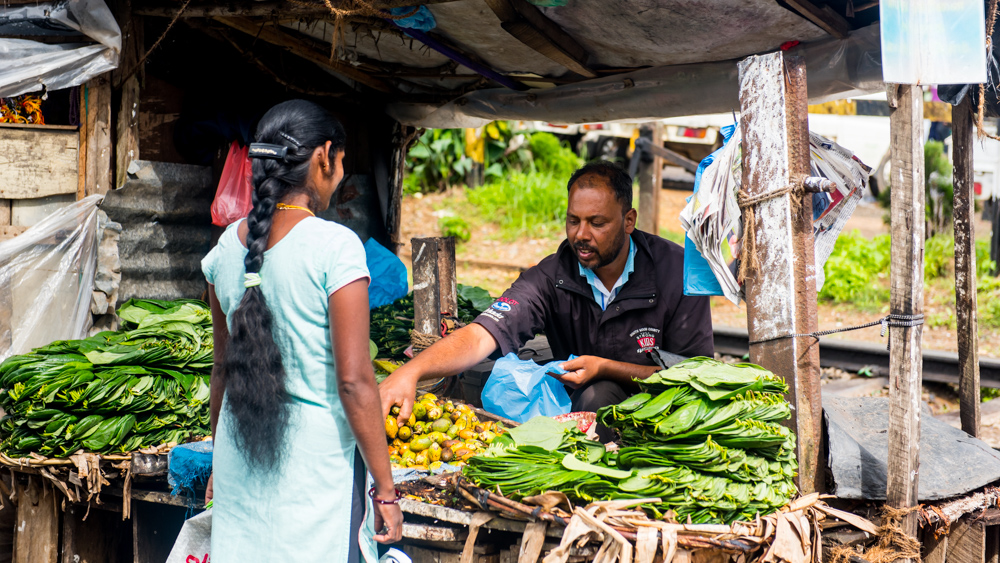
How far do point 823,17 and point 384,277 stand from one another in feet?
10.6

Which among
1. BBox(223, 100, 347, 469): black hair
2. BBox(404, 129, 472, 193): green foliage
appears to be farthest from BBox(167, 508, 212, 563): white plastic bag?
BBox(404, 129, 472, 193): green foliage

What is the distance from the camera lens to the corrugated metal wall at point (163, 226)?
429 centimetres

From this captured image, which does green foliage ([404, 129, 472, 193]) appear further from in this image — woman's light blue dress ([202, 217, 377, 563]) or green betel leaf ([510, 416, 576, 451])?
woman's light blue dress ([202, 217, 377, 563])

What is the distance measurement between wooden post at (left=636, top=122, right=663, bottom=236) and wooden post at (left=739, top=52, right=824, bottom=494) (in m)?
7.90

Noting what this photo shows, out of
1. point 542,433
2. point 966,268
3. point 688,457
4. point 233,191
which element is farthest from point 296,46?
point 966,268

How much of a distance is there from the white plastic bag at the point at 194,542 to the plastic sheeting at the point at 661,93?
9.07ft

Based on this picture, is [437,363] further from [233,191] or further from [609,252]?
[233,191]

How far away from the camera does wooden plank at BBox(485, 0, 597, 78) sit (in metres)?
3.54

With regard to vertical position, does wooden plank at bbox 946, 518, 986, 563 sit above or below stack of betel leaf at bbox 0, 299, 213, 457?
below

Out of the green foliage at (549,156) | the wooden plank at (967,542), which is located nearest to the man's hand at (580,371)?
the wooden plank at (967,542)

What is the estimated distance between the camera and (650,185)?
10938 millimetres

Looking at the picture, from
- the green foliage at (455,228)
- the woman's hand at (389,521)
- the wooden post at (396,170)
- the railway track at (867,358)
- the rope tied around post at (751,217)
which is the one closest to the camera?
the woman's hand at (389,521)

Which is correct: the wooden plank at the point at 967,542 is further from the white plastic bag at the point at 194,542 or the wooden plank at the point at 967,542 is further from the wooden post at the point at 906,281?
the white plastic bag at the point at 194,542

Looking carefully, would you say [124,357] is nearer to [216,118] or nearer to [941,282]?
[216,118]
